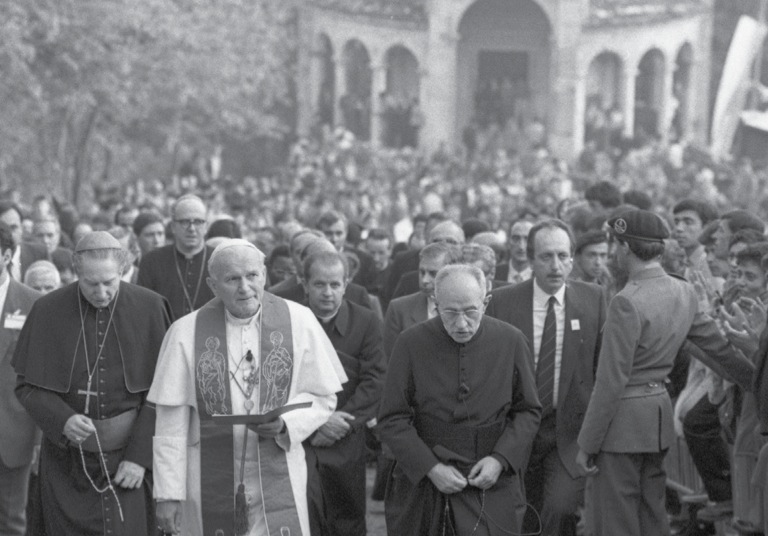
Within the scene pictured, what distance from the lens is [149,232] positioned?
13.4 meters

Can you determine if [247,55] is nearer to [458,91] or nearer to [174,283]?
[458,91]

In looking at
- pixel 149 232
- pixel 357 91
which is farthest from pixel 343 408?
pixel 357 91

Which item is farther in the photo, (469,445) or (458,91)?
(458,91)

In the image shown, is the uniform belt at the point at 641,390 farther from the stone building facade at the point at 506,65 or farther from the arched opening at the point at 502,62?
the arched opening at the point at 502,62

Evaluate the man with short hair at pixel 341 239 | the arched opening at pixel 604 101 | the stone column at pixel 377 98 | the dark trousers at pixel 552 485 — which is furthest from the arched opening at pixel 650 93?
the dark trousers at pixel 552 485

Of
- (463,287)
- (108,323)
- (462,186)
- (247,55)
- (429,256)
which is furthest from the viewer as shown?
(462,186)

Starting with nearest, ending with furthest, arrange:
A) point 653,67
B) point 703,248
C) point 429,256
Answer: point 429,256, point 703,248, point 653,67

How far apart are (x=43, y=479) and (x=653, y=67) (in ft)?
128

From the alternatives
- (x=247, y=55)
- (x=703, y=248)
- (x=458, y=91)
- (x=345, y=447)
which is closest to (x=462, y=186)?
(x=247, y=55)

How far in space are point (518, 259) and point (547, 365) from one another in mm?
3287

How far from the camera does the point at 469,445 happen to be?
291 inches

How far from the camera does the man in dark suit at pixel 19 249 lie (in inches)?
462

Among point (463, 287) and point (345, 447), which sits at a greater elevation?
point (463, 287)

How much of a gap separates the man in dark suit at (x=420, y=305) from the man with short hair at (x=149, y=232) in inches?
168
